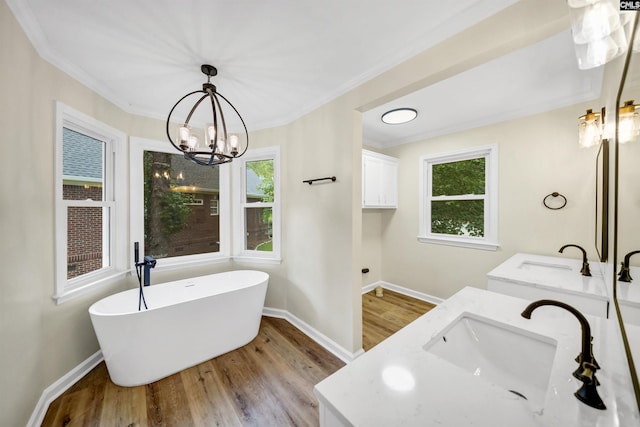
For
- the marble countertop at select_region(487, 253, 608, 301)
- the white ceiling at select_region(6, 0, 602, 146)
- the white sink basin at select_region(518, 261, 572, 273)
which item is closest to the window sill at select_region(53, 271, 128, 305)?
the white ceiling at select_region(6, 0, 602, 146)

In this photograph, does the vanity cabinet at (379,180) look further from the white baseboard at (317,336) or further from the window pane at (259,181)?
the white baseboard at (317,336)

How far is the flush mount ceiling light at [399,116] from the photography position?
2.47 meters

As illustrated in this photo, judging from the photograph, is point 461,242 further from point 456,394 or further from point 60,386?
point 60,386

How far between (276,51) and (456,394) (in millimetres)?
2012

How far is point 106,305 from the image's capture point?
199cm

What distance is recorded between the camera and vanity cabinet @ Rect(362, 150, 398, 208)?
3.07 m

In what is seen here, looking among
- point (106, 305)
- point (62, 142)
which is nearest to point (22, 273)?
point (106, 305)

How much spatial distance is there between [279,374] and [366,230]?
2.29 m

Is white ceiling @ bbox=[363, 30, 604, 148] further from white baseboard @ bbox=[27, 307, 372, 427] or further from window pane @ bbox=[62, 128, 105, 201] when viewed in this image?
window pane @ bbox=[62, 128, 105, 201]

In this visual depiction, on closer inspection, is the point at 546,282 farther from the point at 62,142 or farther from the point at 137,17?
the point at 62,142

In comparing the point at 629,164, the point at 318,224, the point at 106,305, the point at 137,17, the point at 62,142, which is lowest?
the point at 106,305

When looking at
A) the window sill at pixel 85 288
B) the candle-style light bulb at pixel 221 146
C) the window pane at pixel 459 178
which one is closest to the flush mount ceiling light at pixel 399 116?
the window pane at pixel 459 178

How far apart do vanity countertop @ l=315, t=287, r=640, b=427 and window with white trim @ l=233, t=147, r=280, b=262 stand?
7.43ft

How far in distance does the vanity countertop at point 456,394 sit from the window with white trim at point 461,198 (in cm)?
208
